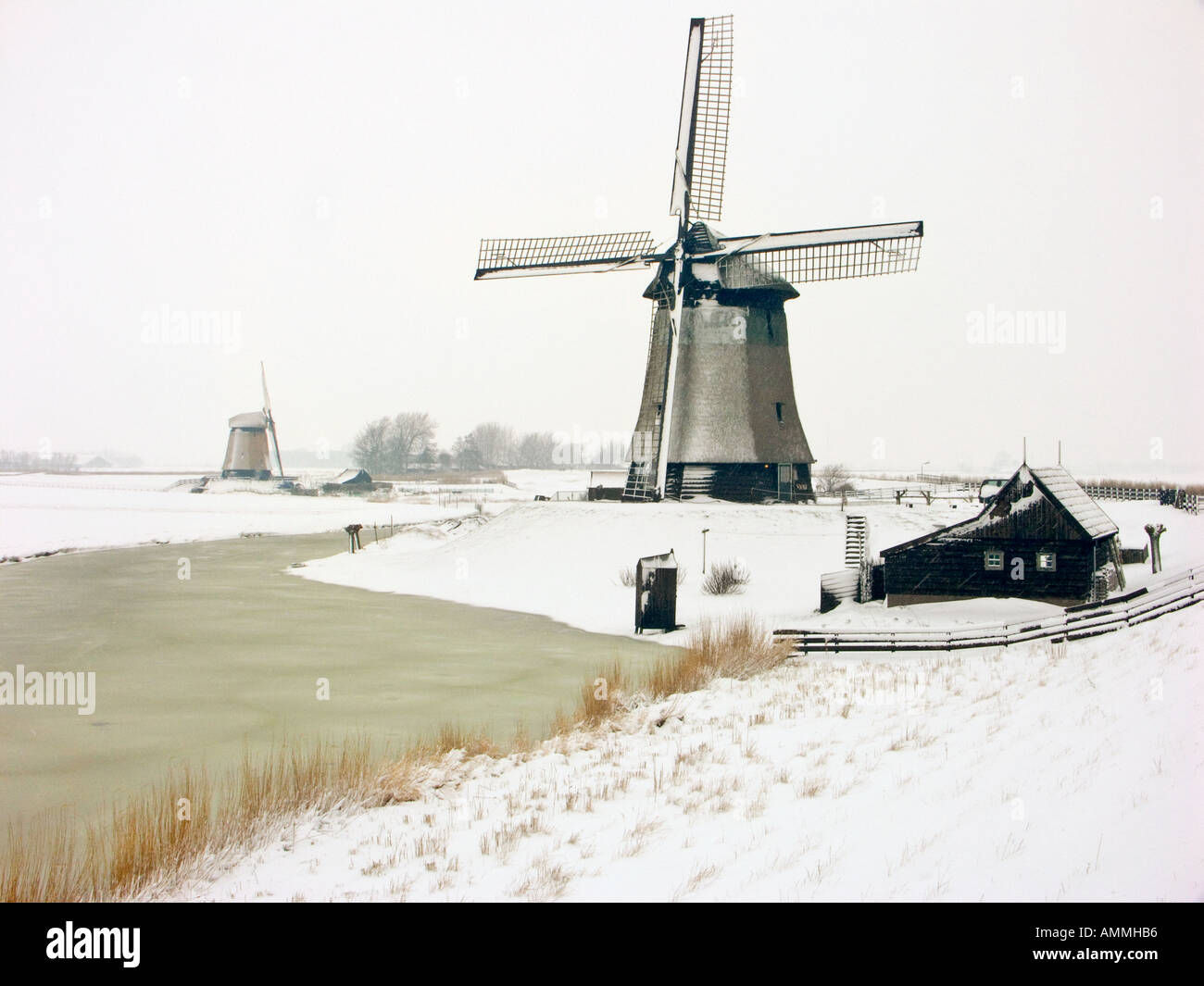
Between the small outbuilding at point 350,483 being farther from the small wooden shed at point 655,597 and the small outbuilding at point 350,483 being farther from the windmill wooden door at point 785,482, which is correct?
the small wooden shed at point 655,597

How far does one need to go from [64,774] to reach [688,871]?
7251 mm

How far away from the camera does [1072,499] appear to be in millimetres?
19672

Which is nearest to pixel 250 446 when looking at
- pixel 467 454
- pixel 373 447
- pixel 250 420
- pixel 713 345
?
pixel 250 420

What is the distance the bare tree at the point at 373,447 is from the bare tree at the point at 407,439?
1105 mm

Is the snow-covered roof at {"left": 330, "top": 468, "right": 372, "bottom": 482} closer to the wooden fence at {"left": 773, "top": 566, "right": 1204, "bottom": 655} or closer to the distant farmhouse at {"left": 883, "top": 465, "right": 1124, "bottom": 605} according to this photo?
the distant farmhouse at {"left": 883, "top": 465, "right": 1124, "bottom": 605}

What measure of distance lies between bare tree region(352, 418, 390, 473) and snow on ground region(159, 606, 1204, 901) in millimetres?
102927

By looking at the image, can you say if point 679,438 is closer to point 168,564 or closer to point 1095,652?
point 1095,652

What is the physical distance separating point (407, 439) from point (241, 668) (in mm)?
97937

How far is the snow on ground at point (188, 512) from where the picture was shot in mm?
42938

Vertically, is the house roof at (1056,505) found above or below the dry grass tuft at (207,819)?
above

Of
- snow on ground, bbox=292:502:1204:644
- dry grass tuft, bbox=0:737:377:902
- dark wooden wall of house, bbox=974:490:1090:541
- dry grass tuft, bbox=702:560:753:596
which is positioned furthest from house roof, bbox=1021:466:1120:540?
dry grass tuft, bbox=0:737:377:902

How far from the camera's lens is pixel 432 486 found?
8862 centimetres

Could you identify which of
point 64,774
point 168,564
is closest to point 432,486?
point 168,564

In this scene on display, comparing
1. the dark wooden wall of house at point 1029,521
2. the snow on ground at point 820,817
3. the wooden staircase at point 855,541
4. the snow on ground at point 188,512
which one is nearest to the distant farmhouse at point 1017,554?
the dark wooden wall of house at point 1029,521
